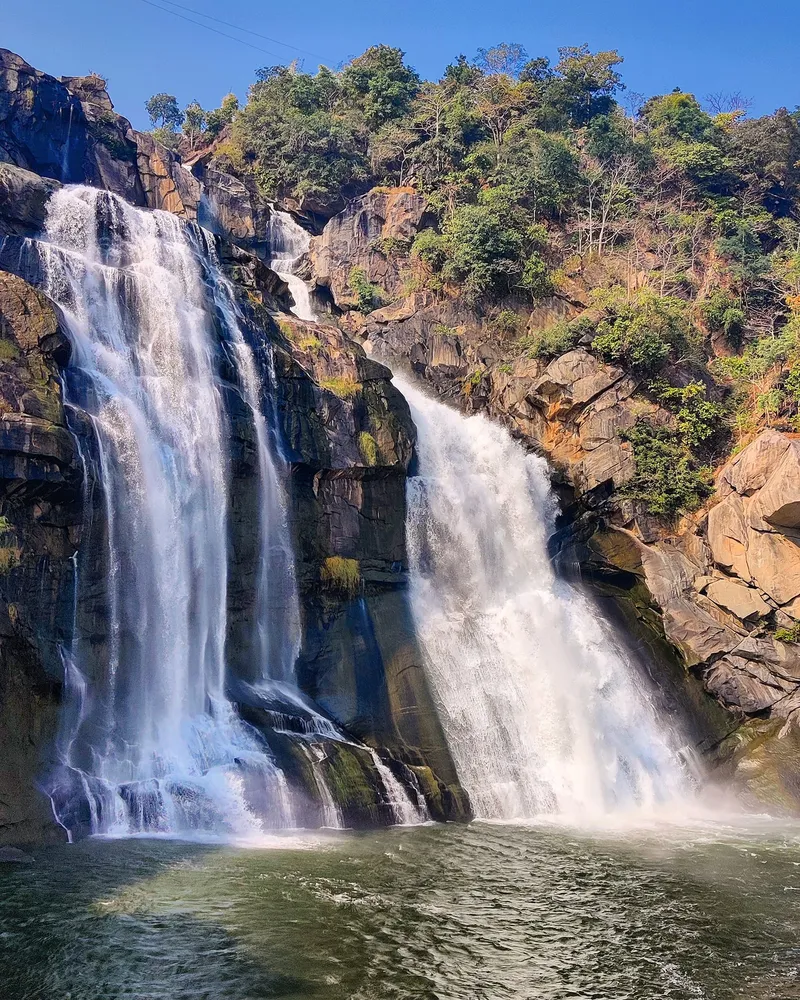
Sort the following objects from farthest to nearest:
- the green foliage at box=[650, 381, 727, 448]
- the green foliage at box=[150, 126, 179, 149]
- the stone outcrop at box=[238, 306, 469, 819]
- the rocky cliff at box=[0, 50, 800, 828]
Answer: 1. the green foliage at box=[150, 126, 179, 149]
2. the green foliage at box=[650, 381, 727, 448]
3. the stone outcrop at box=[238, 306, 469, 819]
4. the rocky cliff at box=[0, 50, 800, 828]

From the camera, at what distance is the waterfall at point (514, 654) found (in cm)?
2275

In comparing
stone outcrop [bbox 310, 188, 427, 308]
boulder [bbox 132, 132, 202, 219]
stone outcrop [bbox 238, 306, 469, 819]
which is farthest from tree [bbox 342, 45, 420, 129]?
stone outcrop [bbox 238, 306, 469, 819]

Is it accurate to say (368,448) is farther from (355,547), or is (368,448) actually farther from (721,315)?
(721,315)

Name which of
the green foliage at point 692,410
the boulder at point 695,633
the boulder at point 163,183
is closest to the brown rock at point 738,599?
the boulder at point 695,633

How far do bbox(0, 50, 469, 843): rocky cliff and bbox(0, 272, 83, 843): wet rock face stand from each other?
3cm

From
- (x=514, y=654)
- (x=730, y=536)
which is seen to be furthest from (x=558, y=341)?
(x=514, y=654)

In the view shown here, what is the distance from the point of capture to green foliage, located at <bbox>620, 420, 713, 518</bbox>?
29.9 m

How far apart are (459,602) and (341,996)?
58.1ft

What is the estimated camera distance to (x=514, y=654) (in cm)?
2566

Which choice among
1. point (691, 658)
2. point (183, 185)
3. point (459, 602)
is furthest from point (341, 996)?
point (183, 185)

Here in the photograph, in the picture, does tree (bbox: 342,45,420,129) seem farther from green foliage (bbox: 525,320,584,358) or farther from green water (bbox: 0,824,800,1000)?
green water (bbox: 0,824,800,1000)

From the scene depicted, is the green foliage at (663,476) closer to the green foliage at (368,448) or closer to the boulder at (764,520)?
the boulder at (764,520)

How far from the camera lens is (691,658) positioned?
87.5ft

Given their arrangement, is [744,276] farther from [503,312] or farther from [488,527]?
[488,527]
